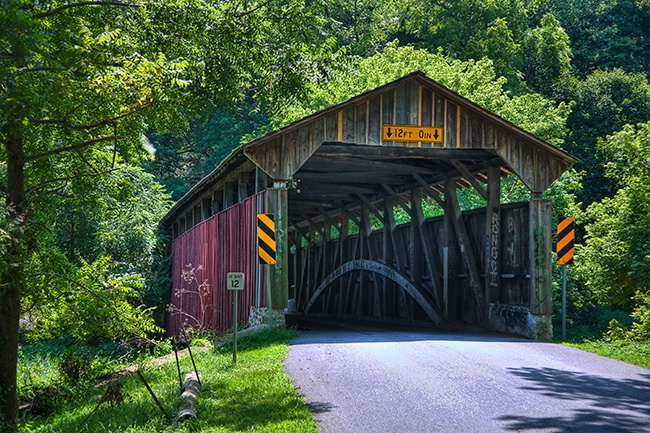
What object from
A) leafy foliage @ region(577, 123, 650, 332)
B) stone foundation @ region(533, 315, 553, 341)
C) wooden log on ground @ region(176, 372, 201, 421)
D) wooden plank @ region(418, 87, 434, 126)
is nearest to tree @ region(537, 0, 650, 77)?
leafy foliage @ region(577, 123, 650, 332)

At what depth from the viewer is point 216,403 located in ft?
24.7

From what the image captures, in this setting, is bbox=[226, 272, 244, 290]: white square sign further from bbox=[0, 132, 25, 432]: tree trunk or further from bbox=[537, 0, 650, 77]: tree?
bbox=[537, 0, 650, 77]: tree

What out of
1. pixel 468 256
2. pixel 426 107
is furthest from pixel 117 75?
pixel 468 256

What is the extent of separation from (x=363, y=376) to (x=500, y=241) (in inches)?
296

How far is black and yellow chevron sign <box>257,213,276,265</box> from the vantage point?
13195 millimetres

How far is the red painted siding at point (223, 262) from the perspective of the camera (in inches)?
571

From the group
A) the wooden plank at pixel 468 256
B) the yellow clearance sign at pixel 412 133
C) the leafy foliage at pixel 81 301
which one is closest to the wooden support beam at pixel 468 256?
the wooden plank at pixel 468 256

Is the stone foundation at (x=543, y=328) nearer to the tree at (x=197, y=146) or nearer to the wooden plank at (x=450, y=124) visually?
the wooden plank at (x=450, y=124)

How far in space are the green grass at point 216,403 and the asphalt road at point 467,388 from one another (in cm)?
24

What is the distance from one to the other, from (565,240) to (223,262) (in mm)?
7461

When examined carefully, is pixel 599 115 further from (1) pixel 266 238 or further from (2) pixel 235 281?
(2) pixel 235 281

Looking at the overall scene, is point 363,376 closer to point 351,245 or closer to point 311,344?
point 311,344

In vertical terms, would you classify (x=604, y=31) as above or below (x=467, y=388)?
above

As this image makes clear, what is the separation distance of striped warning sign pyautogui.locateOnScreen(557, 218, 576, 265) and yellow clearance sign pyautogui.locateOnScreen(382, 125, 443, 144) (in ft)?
8.53
